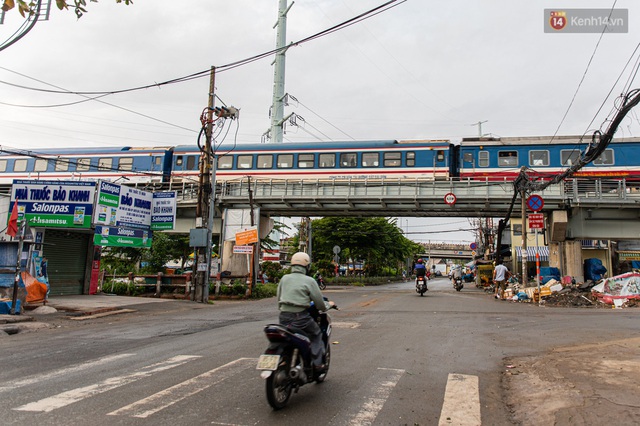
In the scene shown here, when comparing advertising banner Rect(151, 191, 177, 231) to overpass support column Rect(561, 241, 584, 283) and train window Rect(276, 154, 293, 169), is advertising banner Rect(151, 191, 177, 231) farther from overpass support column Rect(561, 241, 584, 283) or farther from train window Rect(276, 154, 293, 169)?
overpass support column Rect(561, 241, 584, 283)

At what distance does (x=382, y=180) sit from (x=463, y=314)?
458 inches

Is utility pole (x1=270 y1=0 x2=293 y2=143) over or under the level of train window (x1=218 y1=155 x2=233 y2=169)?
over

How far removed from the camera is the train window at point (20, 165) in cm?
2920

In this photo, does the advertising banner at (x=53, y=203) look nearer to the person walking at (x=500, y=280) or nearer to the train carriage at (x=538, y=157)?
the person walking at (x=500, y=280)

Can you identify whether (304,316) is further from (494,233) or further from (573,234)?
(494,233)

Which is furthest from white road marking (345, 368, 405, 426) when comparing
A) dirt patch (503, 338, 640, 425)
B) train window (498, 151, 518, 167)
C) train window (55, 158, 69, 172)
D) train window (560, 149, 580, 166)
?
train window (55, 158, 69, 172)

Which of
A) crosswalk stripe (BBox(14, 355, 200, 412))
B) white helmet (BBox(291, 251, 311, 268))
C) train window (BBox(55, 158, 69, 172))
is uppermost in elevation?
train window (BBox(55, 158, 69, 172))

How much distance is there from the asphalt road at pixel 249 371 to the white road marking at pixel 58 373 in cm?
3

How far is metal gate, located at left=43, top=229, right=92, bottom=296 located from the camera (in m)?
17.2

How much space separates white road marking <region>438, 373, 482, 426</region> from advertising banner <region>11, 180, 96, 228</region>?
46.4 ft

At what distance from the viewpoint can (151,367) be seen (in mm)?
6102

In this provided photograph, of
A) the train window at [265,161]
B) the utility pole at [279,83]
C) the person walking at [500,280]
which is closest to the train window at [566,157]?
the person walking at [500,280]

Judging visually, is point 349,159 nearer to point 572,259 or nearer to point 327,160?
point 327,160

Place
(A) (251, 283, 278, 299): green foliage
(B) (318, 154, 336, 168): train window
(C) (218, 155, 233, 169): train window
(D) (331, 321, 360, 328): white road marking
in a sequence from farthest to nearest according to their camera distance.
Result: (C) (218, 155, 233, 169): train window → (B) (318, 154, 336, 168): train window → (A) (251, 283, 278, 299): green foliage → (D) (331, 321, 360, 328): white road marking
